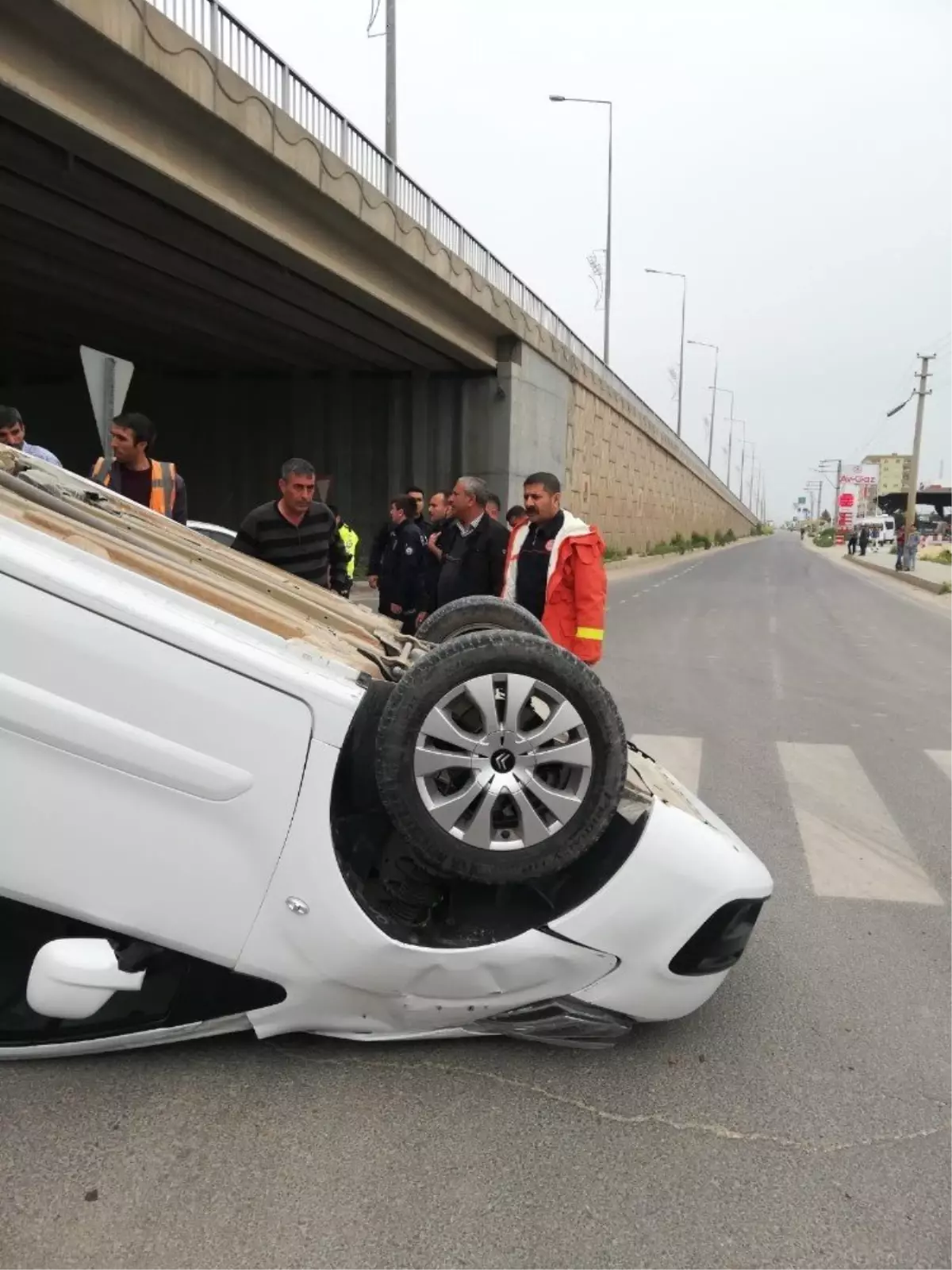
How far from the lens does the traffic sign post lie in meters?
7.60

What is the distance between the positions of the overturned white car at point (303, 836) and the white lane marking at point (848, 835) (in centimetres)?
167

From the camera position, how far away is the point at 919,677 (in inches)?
400

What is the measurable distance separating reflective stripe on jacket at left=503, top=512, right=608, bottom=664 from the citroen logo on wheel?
2578 mm

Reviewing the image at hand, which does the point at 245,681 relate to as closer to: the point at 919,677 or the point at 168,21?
the point at 919,677

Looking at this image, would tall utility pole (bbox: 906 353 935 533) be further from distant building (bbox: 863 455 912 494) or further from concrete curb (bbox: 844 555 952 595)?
distant building (bbox: 863 455 912 494)

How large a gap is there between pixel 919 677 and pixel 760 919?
7.36m

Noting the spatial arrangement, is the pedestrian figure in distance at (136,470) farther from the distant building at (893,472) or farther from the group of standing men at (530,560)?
the distant building at (893,472)

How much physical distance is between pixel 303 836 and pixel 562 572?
3.12m

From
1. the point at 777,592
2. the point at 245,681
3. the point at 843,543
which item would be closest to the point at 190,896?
the point at 245,681

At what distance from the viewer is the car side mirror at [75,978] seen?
2.27 m

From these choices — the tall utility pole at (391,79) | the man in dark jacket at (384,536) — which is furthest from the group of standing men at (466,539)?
the tall utility pole at (391,79)

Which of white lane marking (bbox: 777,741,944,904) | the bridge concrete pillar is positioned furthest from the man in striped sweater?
the bridge concrete pillar

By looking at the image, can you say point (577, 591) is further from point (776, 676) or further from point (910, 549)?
point (910, 549)

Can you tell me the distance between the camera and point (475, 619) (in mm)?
3910
